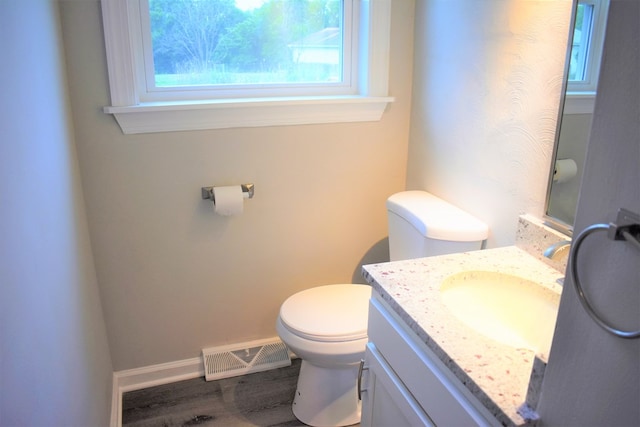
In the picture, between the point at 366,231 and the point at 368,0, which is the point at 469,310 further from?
the point at 368,0

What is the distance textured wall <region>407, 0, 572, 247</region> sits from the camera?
4.79ft

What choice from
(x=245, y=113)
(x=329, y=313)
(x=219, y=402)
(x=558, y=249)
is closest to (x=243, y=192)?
(x=245, y=113)

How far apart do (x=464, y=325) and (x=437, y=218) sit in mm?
703

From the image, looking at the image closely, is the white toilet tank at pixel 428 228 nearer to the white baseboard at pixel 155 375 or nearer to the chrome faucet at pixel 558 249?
the chrome faucet at pixel 558 249

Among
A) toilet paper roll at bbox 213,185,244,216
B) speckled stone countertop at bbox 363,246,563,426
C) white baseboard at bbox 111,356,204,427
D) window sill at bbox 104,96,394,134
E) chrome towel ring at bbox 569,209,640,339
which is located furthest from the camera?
white baseboard at bbox 111,356,204,427

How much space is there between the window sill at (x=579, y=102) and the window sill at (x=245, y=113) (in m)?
0.87

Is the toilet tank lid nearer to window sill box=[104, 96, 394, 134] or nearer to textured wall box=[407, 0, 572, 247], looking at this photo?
textured wall box=[407, 0, 572, 247]

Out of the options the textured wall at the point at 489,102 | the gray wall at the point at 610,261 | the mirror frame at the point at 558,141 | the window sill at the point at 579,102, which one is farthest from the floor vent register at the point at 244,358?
→ the gray wall at the point at 610,261

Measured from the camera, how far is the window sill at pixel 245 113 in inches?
74.5

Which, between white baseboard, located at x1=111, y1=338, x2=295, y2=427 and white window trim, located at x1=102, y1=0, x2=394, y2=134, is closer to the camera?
white window trim, located at x1=102, y1=0, x2=394, y2=134

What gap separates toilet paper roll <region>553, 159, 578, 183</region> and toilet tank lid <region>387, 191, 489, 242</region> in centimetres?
36

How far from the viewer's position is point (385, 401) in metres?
1.37

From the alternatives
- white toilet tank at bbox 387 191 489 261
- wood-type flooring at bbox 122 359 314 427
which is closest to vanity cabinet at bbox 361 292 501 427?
white toilet tank at bbox 387 191 489 261

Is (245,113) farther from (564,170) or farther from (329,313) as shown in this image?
(564,170)
